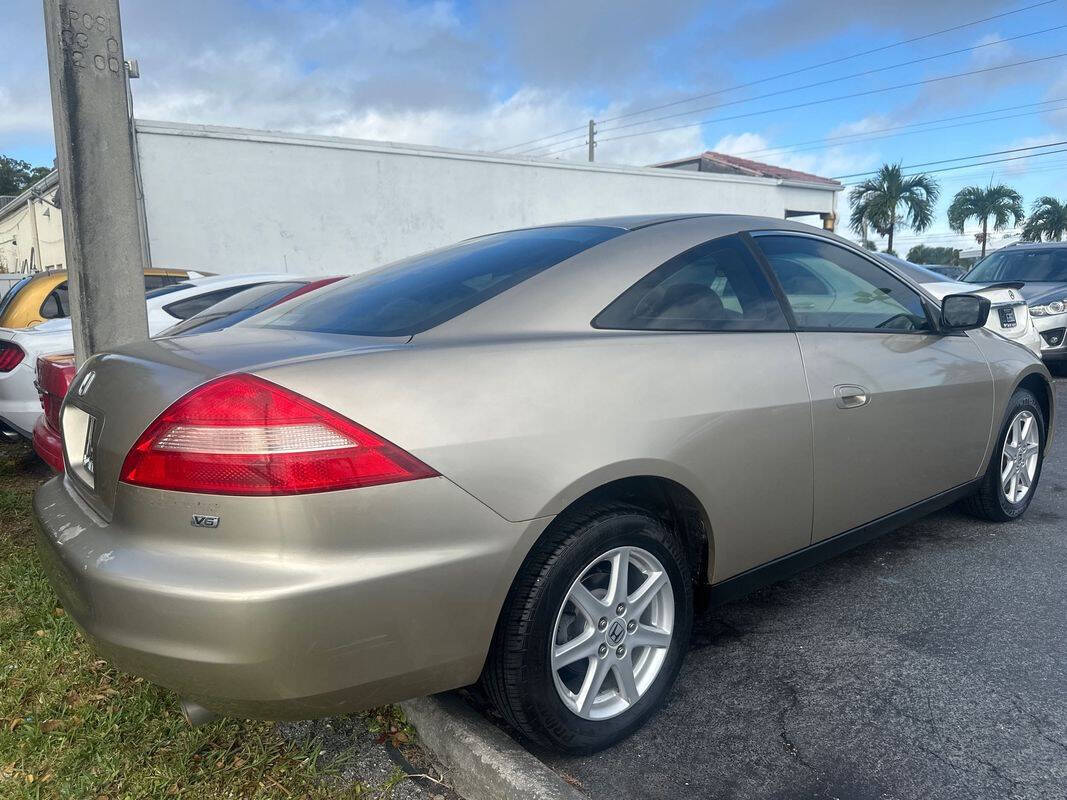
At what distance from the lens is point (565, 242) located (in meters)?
2.65

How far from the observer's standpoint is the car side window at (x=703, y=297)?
2.41 meters

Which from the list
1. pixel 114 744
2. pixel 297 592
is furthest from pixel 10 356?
pixel 297 592

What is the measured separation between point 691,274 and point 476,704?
149 cm

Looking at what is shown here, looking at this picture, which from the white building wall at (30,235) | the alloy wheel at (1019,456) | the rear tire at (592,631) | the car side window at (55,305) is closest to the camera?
the rear tire at (592,631)

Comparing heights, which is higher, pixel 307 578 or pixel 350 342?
pixel 350 342

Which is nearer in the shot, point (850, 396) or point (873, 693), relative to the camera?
point (873, 693)

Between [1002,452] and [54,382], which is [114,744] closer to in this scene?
[54,382]

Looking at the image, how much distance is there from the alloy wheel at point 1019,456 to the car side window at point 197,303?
18.1ft

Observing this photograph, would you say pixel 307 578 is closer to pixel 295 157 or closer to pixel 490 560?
pixel 490 560

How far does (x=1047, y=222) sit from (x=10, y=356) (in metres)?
46.2

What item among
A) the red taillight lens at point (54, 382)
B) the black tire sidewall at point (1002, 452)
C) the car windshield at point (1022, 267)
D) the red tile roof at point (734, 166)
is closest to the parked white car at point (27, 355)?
the red taillight lens at point (54, 382)

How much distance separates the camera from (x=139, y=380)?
2.00m

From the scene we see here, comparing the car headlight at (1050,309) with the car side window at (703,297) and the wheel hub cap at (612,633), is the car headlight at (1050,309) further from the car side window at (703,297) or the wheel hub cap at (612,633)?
the wheel hub cap at (612,633)

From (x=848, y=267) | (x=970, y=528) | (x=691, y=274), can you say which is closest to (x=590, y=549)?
(x=691, y=274)
